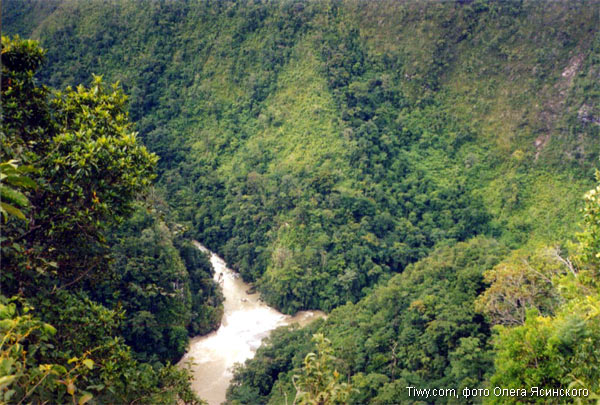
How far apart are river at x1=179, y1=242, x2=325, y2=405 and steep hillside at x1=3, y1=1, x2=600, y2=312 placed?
73 centimetres

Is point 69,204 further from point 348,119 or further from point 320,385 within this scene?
point 348,119

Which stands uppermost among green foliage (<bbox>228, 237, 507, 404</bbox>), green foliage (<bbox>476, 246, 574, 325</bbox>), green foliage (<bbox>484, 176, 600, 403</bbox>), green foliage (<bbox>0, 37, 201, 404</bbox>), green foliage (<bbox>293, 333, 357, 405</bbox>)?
green foliage (<bbox>0, 37, 201, 404</bbox>)

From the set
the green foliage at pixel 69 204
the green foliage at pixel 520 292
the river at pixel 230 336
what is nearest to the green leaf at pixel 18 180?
the green foliage at pixel 69 204

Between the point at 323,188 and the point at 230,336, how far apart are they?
25.2 ft

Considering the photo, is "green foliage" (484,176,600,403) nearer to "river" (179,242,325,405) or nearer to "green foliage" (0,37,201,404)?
"green foliage" (0,37,201,404)

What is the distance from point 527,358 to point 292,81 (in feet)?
80.2

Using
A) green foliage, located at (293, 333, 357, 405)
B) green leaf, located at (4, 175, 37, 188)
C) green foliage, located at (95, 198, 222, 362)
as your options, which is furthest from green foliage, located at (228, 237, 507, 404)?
green leaf, located at (4, 175, 37, 188)

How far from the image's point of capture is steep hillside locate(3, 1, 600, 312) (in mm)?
24062

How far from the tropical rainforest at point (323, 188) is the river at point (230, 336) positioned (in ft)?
2.05

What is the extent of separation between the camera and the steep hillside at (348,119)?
2406 cm

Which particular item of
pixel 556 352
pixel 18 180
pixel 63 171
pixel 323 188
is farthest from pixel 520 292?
pixel 323 188

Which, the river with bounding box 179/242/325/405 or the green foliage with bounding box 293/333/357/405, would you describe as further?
the river with bounding box 179/242/325/405

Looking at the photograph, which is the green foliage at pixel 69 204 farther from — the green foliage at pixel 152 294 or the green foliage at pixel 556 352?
the green foliage at pixel 152 294

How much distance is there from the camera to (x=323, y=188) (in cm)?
2489
